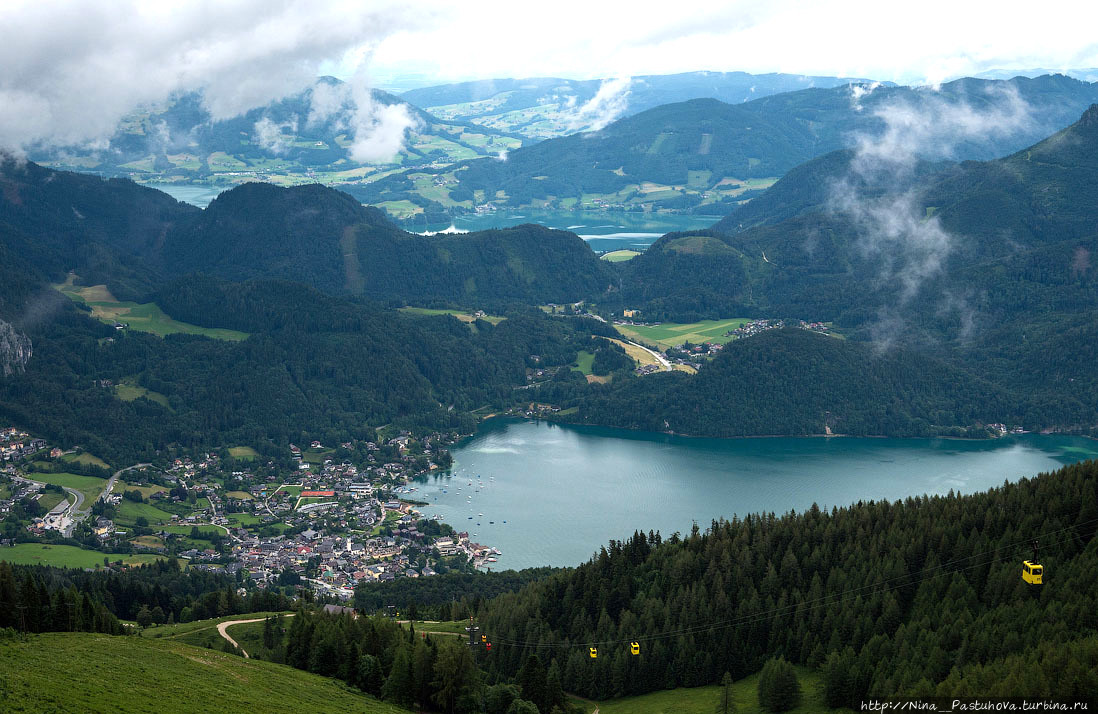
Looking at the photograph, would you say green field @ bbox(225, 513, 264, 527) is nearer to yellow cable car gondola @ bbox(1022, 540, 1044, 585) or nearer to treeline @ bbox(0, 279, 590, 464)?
treeline @ bbox(0, 279, 590, 464)

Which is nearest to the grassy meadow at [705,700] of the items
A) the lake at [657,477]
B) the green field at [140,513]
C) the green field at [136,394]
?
the lake at [657,477]

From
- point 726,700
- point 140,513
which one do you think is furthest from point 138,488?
point 726,700

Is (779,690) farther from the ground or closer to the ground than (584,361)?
closer to the ground

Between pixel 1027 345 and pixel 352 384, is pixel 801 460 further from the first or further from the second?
pixel 352 384

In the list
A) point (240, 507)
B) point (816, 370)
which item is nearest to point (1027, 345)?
point (816, 370)

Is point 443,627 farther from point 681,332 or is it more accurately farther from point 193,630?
point 681,332

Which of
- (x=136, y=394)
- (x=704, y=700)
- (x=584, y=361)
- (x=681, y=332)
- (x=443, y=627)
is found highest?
(x=681, y=332)
